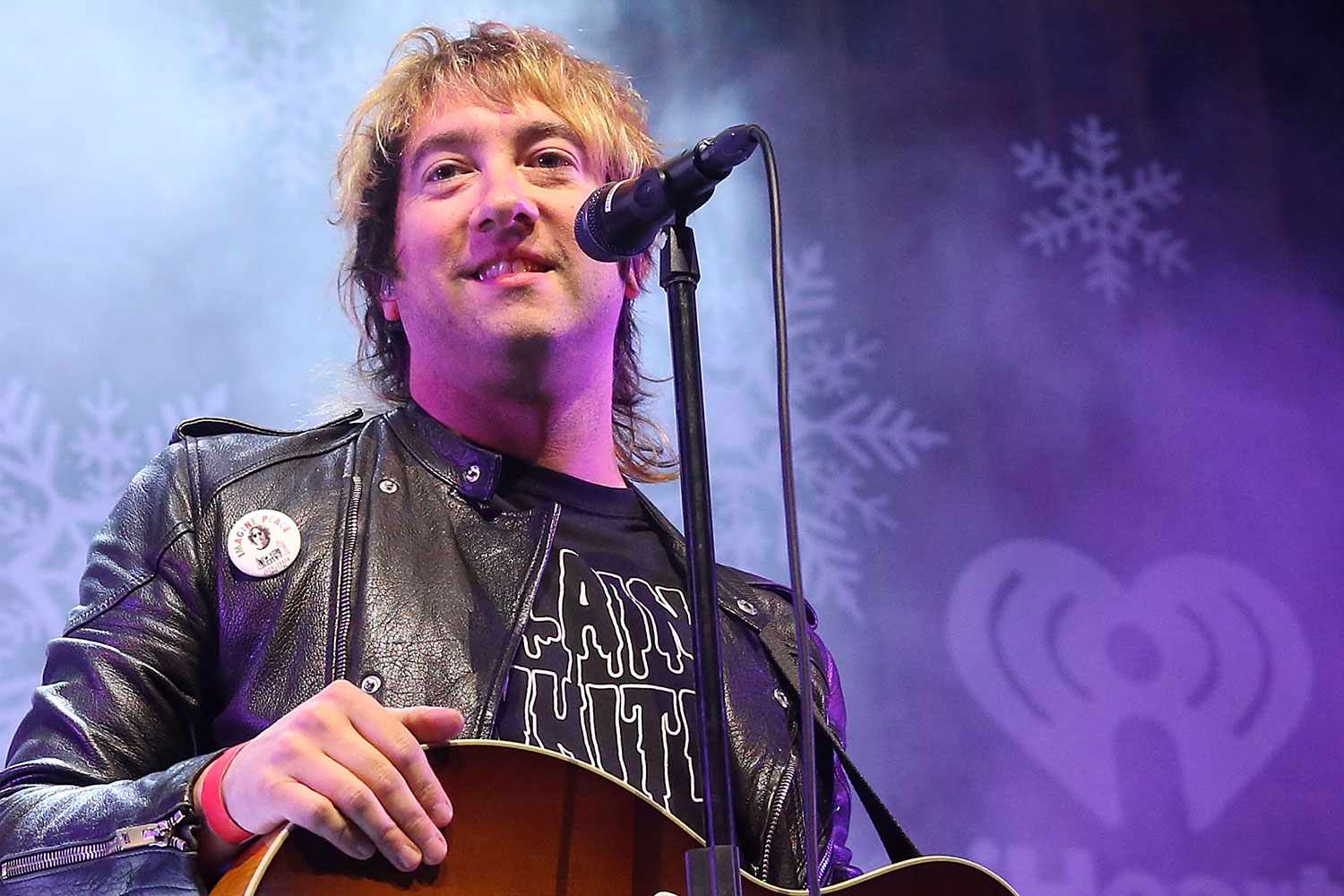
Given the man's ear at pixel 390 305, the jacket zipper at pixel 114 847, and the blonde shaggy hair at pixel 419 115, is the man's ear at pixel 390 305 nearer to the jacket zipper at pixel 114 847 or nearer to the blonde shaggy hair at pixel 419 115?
the blonde shaggy hair at pixel 419 115

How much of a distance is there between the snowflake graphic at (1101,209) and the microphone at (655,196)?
7.80 feet

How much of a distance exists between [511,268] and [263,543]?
55cm

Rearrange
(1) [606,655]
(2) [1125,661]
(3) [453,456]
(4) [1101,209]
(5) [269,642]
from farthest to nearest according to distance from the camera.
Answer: (4) [1101,209] → (2) [1125,661] → (3) [453,456] → (1) [606,655] → (5) [269,642]

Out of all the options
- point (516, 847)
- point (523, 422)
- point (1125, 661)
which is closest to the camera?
point (516, 847)

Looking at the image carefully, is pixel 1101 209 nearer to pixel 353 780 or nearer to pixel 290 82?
pixel 290 82

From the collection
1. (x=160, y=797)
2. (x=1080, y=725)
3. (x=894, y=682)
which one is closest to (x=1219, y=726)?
(x=1080, y=725)

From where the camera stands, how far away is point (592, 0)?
325cm

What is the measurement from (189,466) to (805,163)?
6.75 ft

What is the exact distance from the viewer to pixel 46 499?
2324 mm

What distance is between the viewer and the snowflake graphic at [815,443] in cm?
296

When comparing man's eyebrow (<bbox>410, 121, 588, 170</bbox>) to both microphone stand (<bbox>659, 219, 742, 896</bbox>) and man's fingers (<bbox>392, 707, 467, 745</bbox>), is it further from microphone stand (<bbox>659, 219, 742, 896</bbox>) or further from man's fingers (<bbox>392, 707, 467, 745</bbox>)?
man's fingers (<bbox>392, 707, 467, 745</bbox>)

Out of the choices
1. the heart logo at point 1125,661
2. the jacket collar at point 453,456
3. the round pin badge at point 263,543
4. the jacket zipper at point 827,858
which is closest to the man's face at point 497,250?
the jacket collar at point 453,456

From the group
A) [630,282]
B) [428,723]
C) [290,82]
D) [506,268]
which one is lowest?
[428,723]

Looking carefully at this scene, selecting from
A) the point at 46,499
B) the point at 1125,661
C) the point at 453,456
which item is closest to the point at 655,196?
the point at 453,456
